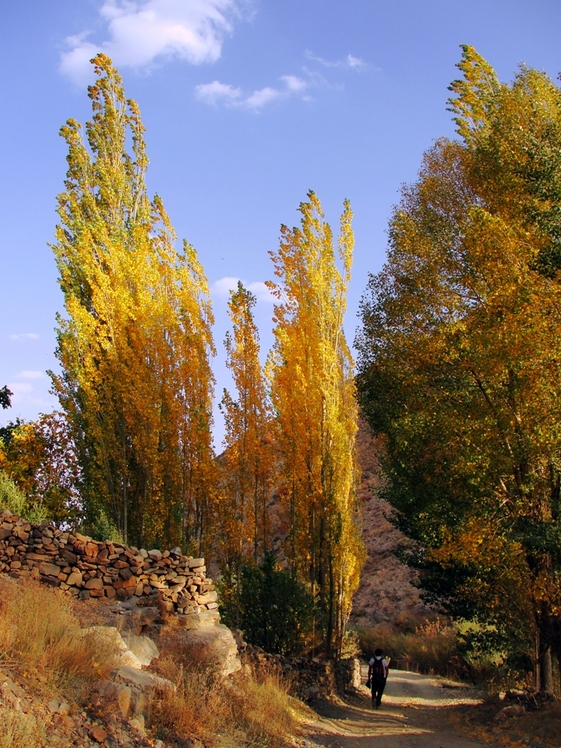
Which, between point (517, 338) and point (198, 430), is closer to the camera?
point (517, 338)

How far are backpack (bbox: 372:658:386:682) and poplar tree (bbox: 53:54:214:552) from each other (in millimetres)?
4881

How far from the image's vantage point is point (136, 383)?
16.2 metres

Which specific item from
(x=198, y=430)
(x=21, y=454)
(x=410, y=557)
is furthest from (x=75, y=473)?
(x=410, y=557)

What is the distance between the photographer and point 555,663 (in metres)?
16.2

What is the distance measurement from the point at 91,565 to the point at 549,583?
314 inches

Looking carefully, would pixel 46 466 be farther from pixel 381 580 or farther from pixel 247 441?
pixel 381 580

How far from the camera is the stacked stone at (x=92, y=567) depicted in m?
11.4

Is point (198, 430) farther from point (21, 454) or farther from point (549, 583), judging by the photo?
point (549, 583)

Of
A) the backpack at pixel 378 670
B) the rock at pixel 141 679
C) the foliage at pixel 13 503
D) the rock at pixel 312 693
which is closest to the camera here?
the rock at pixel 141 679

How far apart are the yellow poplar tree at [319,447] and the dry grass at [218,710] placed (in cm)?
555

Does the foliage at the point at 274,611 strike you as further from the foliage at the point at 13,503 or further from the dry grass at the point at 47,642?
the dry grass at the point at 47,642

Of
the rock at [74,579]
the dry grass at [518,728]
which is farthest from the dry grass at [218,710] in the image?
the dry grass at [518,728]

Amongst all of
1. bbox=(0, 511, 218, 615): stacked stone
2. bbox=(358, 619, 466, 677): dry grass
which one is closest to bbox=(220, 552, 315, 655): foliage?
bbox=(0, 511, 218, 615): stacked stone

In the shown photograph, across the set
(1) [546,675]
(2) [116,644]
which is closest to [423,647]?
(1) [546,675]
